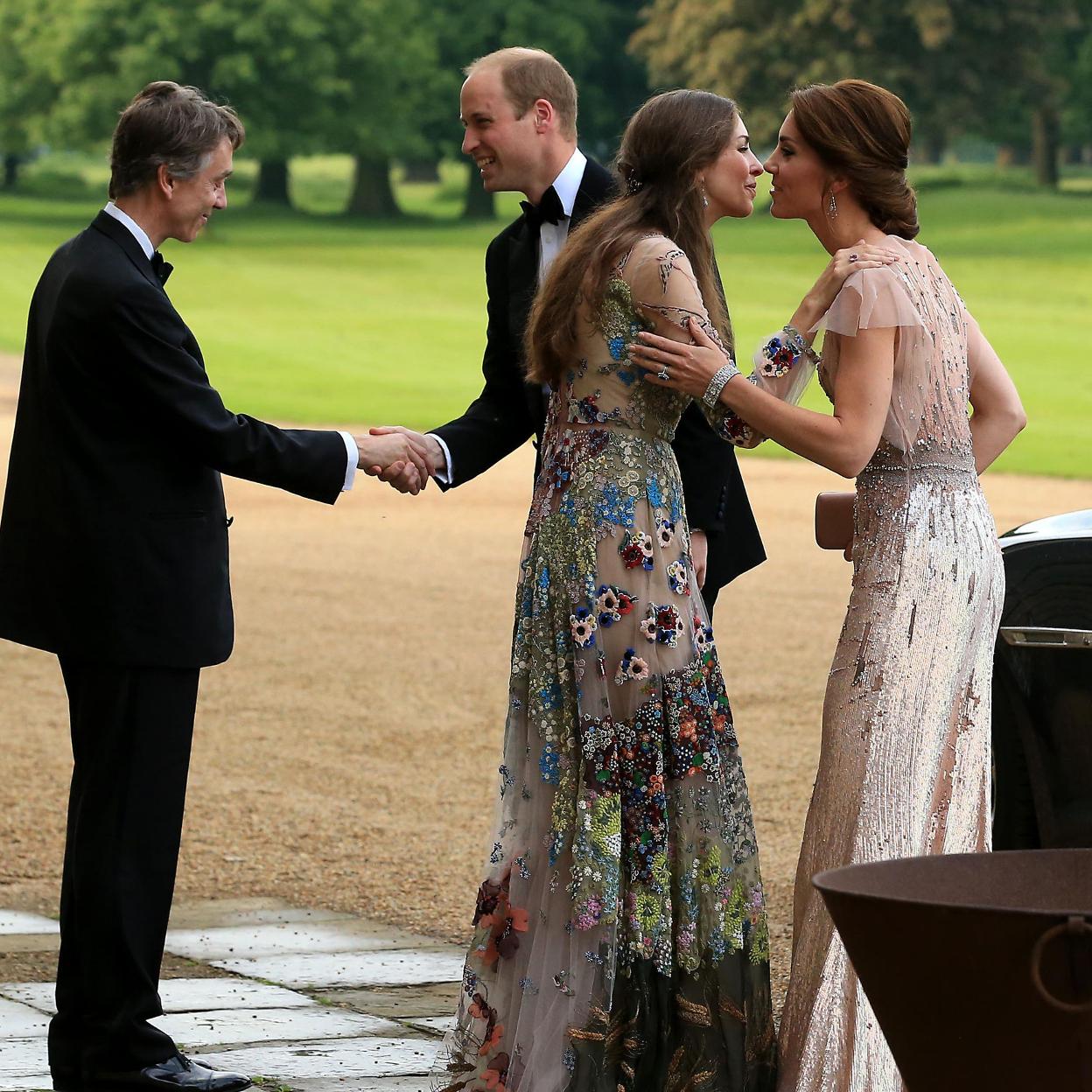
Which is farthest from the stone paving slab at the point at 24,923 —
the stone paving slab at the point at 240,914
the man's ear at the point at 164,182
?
the man's ear at the point at 164,182

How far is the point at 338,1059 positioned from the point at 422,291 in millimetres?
33710

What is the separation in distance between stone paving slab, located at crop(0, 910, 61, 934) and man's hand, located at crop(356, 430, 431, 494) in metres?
1.81

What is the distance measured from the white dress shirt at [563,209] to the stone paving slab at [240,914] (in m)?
2.21

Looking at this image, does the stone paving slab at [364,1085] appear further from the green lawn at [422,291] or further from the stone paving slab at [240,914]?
the green lawn at [422,291]

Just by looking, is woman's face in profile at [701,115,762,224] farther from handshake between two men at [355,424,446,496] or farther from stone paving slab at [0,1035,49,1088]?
stone paving slab at [0,1035,49,1088]

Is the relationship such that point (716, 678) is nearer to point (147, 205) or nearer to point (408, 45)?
point (147, 205)

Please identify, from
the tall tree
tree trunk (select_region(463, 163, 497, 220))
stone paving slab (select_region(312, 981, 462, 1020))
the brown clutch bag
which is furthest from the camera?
tree trunk (select_region(463, 163, 497, 220))

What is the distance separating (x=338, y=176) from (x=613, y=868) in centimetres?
6130

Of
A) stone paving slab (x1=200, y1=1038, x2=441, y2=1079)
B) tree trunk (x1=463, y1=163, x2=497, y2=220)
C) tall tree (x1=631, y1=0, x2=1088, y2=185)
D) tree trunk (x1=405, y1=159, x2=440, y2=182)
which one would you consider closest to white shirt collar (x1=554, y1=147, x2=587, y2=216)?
stone paving slab (x1=200, y1=1038, x2=441, y2=1079)

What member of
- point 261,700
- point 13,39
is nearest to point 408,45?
point 13,39

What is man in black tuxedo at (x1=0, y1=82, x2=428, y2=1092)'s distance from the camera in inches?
145

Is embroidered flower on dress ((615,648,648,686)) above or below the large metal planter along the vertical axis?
above

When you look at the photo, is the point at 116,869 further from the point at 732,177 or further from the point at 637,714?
the point at 732,177

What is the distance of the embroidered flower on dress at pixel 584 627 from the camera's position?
349 cm
